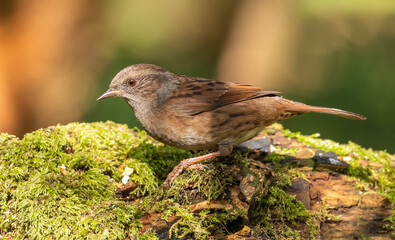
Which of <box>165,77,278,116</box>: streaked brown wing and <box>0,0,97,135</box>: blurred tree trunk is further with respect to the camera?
<box>0,0,97,135</box>: blurred tree trunk

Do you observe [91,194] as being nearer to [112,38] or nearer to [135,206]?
[135,206]

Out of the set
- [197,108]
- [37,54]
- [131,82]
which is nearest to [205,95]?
[197,108]

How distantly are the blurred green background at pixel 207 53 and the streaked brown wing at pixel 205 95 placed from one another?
509 cm

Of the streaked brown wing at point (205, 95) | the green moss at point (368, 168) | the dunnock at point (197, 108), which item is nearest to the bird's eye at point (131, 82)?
the dunnock at point (197, 108)

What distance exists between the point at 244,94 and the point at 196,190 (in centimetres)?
158

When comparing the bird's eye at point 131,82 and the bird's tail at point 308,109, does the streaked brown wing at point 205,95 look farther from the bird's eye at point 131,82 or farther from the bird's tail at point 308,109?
the bird's eye at point 131,82

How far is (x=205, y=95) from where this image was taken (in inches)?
209

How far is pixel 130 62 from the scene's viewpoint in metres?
11.8

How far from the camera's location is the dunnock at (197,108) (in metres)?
5.04

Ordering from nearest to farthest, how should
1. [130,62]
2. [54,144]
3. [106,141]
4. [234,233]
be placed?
[234,233]
[54,144]
[106,141]
[130,62]

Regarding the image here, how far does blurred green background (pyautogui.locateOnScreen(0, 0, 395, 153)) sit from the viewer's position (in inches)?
360

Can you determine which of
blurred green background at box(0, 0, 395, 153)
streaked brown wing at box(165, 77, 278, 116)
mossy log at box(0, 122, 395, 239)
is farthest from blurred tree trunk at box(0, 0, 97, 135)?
streaked brown wing at box(165, 77, 278, 116)

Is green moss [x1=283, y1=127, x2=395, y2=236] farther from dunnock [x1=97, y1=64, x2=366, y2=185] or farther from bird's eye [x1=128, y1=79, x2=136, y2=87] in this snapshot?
bird's eye [x1=128, y1=79, x2=136, y2=87]

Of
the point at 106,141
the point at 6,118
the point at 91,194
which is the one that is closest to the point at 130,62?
the point at 6,118
